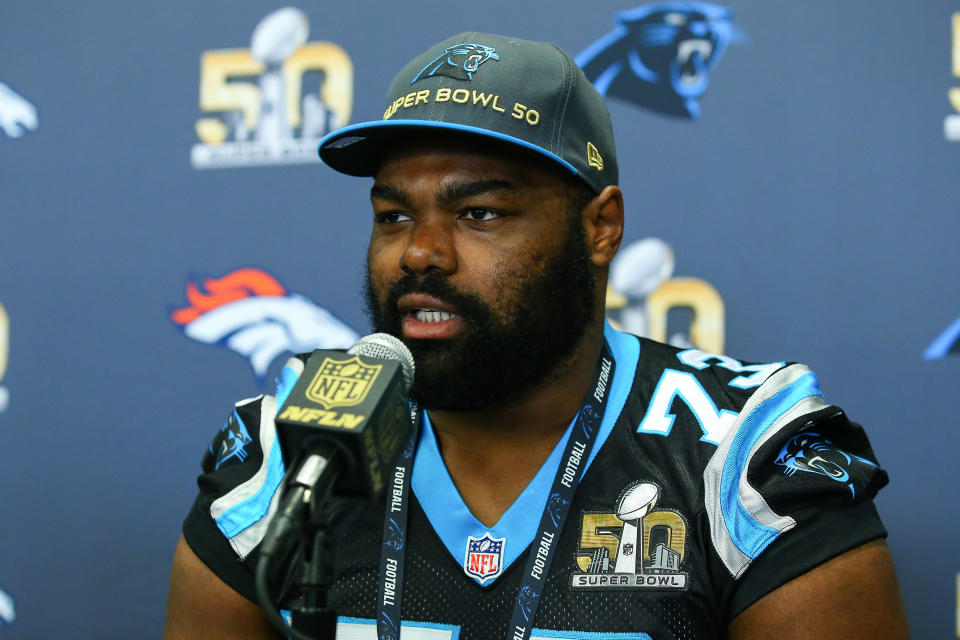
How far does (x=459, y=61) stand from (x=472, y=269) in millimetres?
291

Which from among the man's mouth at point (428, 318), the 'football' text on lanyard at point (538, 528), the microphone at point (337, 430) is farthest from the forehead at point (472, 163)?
the microphone at point (337, 430)

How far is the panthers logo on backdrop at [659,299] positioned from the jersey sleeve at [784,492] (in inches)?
19.1

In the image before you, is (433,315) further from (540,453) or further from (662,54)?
(662,54)

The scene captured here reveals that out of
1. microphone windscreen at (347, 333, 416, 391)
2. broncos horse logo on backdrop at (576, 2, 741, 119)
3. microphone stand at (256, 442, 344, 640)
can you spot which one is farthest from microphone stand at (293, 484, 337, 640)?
broncos horse logo on backdrop at (576, 2, 741, 119)

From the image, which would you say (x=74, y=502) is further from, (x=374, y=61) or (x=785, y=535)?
(x=785, y=535)

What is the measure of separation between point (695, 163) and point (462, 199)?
0.65 meters

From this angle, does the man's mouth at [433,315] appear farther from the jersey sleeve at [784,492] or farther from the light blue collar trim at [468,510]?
the jersey sleeve at [784,492]

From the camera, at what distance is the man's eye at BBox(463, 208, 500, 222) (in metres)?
1.20

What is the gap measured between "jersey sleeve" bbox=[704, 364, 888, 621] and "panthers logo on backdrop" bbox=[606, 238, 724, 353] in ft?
1.59

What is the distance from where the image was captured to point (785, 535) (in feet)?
3.53

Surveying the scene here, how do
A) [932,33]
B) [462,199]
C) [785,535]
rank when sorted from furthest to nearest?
1. [932,33]
2. [462,199]
3. [785,535]

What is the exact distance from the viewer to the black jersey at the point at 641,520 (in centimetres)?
109

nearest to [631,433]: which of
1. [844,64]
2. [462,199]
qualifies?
[462,199]

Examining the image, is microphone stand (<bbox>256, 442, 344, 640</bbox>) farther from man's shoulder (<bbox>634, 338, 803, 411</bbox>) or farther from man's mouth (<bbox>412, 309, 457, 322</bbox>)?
man's shoulder (<bbox>634, 338, 803, 411</bbox>)
